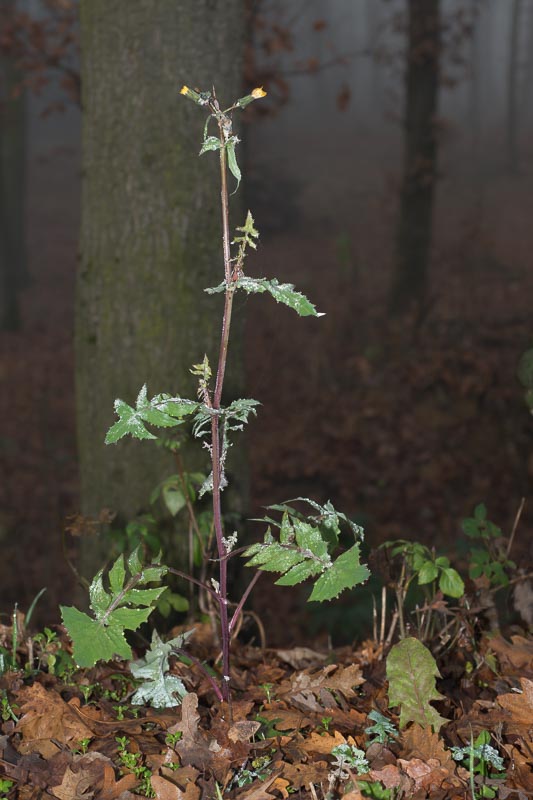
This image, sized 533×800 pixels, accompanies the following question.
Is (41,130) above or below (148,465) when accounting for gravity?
above

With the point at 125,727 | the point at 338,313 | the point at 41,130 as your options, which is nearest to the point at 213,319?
the point at 125,727

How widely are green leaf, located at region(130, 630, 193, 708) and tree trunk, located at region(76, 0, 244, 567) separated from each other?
1139 millimetres

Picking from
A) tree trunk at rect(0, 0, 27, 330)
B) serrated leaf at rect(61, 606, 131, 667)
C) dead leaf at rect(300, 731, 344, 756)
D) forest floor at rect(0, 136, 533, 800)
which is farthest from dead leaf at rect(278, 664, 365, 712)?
tree trunk at rect(0, 0, 27, 330)

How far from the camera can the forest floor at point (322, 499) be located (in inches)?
73.9

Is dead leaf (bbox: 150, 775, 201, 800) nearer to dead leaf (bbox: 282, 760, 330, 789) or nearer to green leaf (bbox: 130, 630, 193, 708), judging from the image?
dead leaf (bbox: 282, 760, 330, 789)

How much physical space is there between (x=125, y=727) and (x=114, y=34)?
268 centimetres

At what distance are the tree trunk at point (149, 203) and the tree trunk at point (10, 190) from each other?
935 cm

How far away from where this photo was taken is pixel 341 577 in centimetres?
182

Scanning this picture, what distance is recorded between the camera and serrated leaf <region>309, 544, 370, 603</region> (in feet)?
5.80

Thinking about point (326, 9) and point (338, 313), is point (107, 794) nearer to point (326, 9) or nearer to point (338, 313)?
point (338, 313)

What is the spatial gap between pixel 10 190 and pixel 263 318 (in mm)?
6058

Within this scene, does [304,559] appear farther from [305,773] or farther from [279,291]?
[279,291]

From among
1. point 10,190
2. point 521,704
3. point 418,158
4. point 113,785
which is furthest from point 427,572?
point 10,190

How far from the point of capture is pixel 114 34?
308 cm
